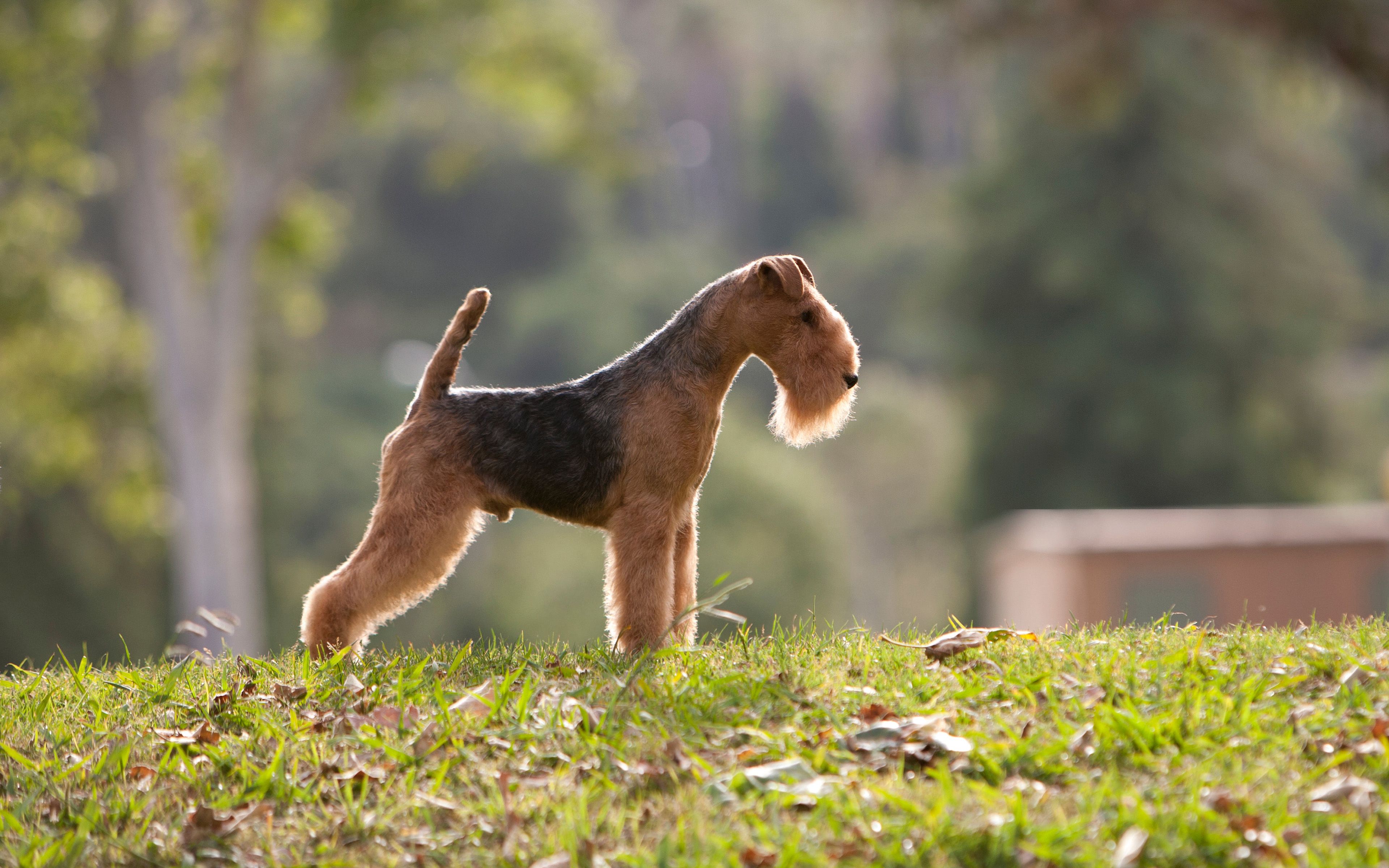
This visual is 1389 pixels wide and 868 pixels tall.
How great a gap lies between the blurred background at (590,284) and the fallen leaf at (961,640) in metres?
0.55

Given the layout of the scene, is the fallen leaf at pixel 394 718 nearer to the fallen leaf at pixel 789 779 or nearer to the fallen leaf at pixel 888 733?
the fallen leaf at pixel 789 779

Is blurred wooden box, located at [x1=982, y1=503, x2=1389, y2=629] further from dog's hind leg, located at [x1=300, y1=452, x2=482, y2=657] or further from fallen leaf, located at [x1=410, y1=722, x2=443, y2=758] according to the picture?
fallen leaf, located at [x1=410, y1=722, x2=443, y2=758]

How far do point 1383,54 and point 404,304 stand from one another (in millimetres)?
35220

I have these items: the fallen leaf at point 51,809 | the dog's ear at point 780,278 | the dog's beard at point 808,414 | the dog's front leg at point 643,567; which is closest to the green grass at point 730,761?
the fallen leaf at point 51,809

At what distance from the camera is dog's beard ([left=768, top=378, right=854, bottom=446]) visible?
429 cm

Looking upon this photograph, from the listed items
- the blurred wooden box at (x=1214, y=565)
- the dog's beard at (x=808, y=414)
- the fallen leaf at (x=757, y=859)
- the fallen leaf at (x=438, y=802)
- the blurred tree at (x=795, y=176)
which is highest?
the blurred tree at (x=795, y=176)

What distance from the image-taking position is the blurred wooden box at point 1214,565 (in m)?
12.6

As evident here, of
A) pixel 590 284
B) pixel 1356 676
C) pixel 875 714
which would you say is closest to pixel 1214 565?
pixel 1356 676

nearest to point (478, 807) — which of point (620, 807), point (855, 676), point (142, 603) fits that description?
point (620, 807)

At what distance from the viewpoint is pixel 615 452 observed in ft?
13.6

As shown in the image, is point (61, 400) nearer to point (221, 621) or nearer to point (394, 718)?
point (221, 621)

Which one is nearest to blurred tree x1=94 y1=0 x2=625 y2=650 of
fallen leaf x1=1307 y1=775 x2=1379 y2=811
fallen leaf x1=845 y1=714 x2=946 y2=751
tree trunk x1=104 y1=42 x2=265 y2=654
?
tree trunk x1=104 y1=42 x2=265 y2=654

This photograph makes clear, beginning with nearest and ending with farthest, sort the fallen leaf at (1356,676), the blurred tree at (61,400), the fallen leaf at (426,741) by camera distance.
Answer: the fallen leaf at (426,741)
the fallen leaf at (1356,676)
the blurred tree at (61,400)

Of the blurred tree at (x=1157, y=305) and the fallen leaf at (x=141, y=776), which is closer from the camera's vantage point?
the fallen leaf at (x=141, y=776)
